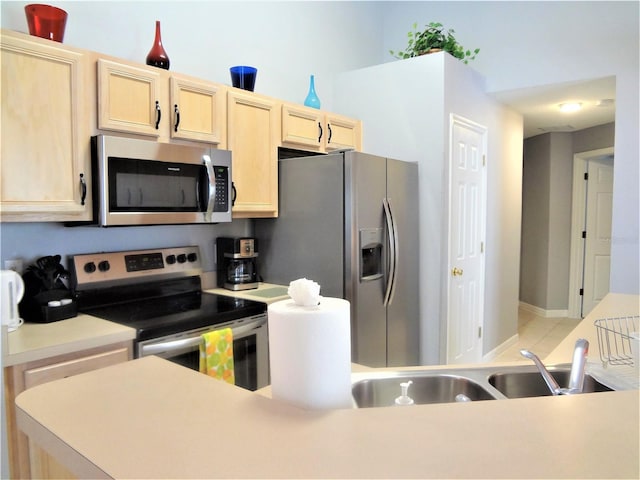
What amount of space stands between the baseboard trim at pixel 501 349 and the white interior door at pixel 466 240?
0.21 metres

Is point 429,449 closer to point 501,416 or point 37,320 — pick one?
point 501,416

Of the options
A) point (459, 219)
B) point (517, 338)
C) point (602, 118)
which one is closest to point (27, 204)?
point (459, 219)

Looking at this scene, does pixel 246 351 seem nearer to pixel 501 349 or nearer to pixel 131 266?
pixel 131 266

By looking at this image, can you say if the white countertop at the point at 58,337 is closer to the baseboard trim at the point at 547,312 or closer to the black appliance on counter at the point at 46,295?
the black appliance on counter at the point at 46,295

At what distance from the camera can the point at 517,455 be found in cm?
60

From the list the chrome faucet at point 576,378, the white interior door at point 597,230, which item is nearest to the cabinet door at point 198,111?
the chrome faucet at point 576,378

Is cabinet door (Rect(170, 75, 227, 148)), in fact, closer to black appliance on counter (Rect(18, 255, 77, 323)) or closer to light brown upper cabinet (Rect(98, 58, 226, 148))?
light brown upper cabinet (Rect(98, 58, 226, 148))

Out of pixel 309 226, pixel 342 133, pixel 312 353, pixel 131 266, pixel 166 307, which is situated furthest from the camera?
pixel 342 133

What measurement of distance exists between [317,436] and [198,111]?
6.91 ft

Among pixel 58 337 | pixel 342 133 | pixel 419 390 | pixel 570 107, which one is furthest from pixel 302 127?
pixel 570 107

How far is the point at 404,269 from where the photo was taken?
326 centimetres

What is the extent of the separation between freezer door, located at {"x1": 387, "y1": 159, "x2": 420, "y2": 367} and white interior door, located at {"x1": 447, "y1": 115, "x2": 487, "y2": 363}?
32 cm

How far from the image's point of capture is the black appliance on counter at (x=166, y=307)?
202 centimetres

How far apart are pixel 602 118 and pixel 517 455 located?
5591 millimetres
